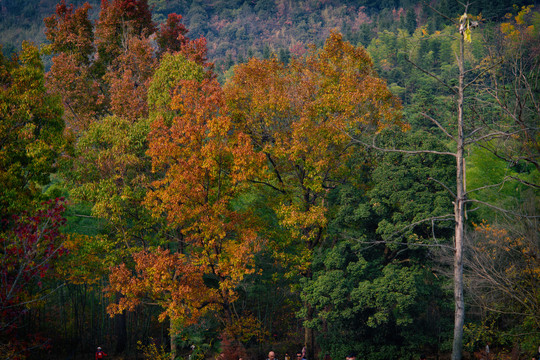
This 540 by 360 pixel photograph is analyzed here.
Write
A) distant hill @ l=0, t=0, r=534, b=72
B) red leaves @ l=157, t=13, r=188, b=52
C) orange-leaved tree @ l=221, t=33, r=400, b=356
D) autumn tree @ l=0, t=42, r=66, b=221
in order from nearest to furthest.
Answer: autumn tree @ l=0, t=42, r=66, b=221, orange-leaved tree @ l=221, t=33, r=400, b=356, red leaves @ l=157, t=13, r=188, b=52, distant hill @ l=0, t=0, r=534, b=72

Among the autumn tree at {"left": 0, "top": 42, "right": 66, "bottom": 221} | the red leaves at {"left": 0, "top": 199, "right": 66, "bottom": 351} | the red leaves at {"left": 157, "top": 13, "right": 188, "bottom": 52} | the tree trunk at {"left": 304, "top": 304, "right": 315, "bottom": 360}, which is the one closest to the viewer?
the red leaves at {"left": 0, "top": 199, "right": 66, "bottom": 351}

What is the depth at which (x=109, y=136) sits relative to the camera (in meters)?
15.8

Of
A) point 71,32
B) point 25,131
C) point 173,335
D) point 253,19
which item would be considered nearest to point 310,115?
point 173,335

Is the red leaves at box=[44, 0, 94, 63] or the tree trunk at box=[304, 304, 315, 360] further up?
the red leaves at box=[44, 0, 94, 63]

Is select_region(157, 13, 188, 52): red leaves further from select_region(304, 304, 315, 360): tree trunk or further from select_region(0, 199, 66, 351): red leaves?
select_region(304, 304, 315, 360): tree trunk

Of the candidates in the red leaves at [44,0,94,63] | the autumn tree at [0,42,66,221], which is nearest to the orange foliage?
the autumn tree at [0,42,66,221]

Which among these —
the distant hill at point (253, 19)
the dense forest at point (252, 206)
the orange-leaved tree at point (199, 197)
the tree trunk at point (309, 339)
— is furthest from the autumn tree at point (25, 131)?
the distant hill at point (253, 19)

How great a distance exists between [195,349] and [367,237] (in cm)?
712

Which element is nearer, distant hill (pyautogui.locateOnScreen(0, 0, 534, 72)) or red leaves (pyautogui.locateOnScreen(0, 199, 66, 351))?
red leaves (pyautogui.locateOnScreen(0, 199, 66, 351))

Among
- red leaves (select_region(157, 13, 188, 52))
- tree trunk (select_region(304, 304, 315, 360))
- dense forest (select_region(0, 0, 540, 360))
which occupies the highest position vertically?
red leaves (select_region(157, 13, 188, 52))

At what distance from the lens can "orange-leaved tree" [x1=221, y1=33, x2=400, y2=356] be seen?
642 inches

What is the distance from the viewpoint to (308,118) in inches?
643

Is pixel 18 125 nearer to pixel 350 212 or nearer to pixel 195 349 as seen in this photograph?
pixel 195 349

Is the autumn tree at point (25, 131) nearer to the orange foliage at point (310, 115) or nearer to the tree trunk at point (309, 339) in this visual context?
the orange foliage at point (310, 115)
